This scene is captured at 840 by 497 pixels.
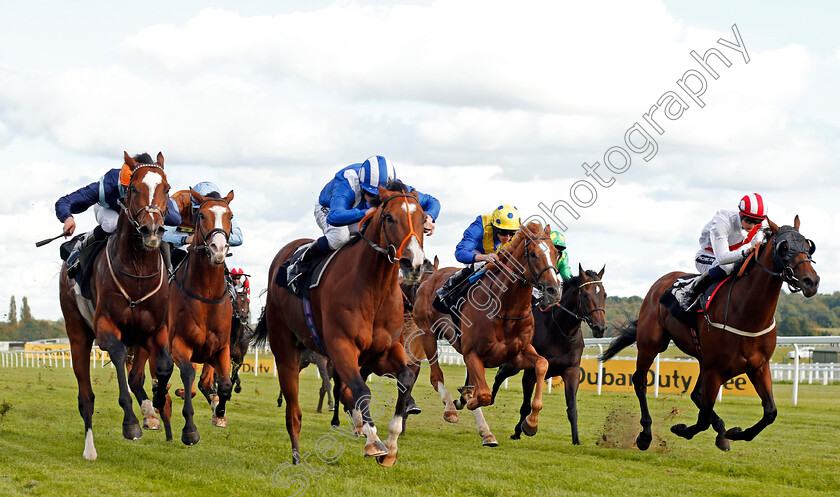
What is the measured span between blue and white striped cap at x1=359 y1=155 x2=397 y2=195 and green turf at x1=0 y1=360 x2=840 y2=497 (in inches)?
91.5

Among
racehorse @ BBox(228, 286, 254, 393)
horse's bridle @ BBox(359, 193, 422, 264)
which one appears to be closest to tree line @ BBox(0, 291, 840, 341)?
racehorse @ BBox(228, 286, 254, 393)

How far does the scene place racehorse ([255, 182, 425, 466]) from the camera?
5.93 m

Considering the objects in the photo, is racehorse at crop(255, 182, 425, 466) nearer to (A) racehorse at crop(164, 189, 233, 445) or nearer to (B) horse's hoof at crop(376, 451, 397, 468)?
(B) horse's hoof at crop(376, 451, 397, 468)

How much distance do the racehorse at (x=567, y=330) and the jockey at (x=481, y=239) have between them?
1.11 m

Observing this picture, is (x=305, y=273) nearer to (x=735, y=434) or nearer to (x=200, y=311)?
(x=200, y=311)

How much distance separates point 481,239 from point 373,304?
3665mm

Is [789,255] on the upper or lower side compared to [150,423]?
upper

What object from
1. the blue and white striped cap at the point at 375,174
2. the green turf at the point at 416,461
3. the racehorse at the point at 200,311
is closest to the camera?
the green turf at the point at 416,461

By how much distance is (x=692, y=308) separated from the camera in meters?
8.77

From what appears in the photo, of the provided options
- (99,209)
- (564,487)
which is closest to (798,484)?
(564,487)

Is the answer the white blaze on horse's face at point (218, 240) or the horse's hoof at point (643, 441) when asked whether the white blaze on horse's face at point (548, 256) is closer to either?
the horse's hoof at point (643, 441)

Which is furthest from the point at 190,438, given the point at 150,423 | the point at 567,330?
the point at 567,330

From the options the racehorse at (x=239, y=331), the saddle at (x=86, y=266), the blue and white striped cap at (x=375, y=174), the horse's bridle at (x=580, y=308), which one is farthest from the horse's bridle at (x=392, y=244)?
the racehorse at (x=239, y=331)

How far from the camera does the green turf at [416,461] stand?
6.67m
